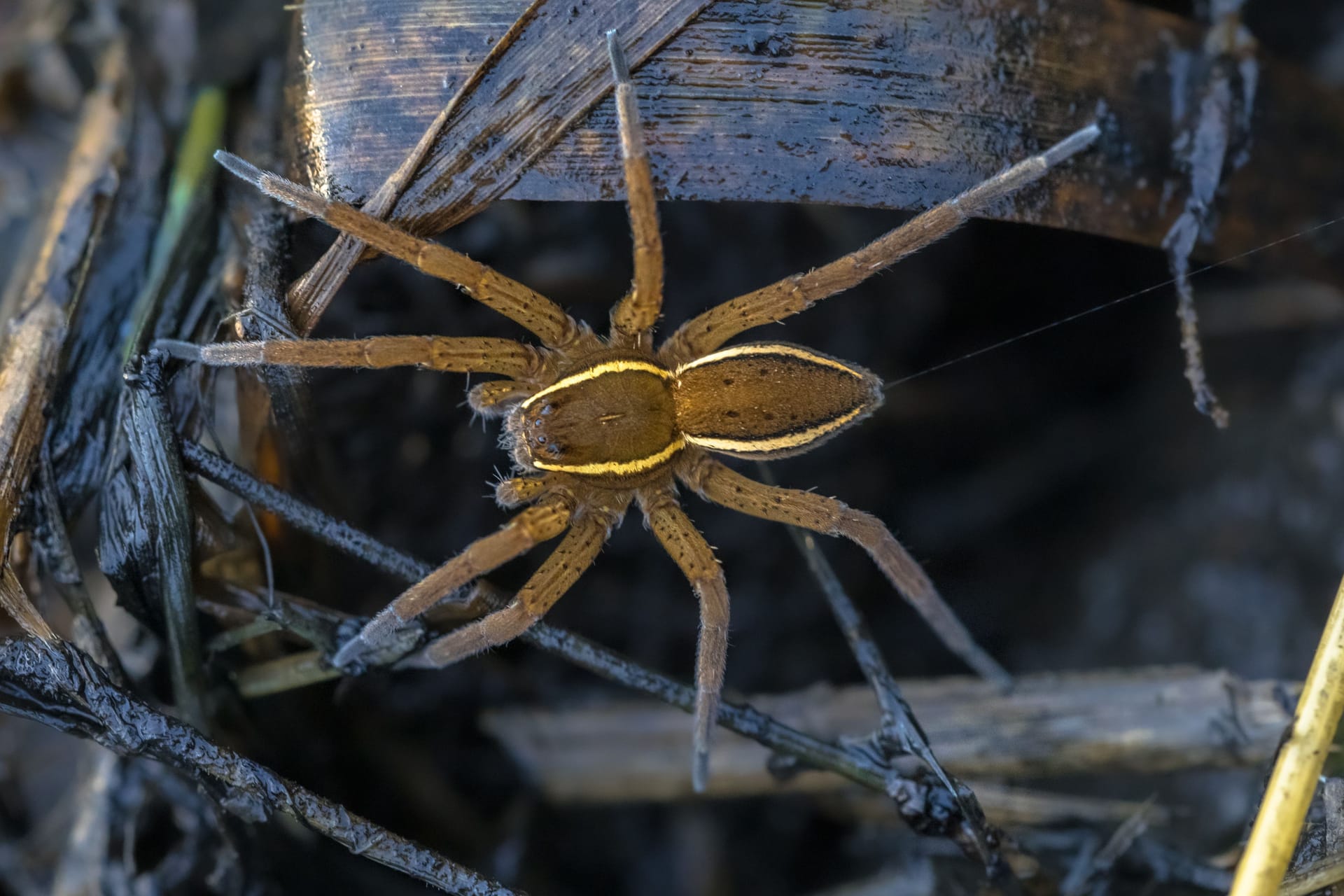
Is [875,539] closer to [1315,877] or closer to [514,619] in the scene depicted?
[514,619]

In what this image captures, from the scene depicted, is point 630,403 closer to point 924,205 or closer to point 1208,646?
point 924,205

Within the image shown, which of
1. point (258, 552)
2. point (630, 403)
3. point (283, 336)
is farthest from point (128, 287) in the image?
point (630, 403)

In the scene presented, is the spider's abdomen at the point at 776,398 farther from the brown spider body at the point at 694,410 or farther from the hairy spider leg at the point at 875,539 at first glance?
the hairy spider leg at the point at 875,539

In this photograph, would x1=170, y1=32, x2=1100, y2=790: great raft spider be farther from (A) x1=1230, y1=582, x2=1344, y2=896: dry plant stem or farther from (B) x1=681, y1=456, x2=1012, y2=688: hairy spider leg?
(A) x1=1230, y1=582, x2=1344, y2=896: dry plant stem

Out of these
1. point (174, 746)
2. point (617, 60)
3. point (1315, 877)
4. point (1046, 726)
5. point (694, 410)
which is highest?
point (617, 60)

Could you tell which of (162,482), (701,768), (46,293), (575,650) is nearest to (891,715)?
(701,768)

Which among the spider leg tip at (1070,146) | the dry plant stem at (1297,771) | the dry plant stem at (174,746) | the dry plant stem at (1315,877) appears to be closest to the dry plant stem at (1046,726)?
the dry plant stem at (1315,877)

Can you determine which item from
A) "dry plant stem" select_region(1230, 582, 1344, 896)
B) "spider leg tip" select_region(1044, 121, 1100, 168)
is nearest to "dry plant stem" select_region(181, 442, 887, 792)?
"dry plant stem" select_region(1230, 582, 1344, 896)
